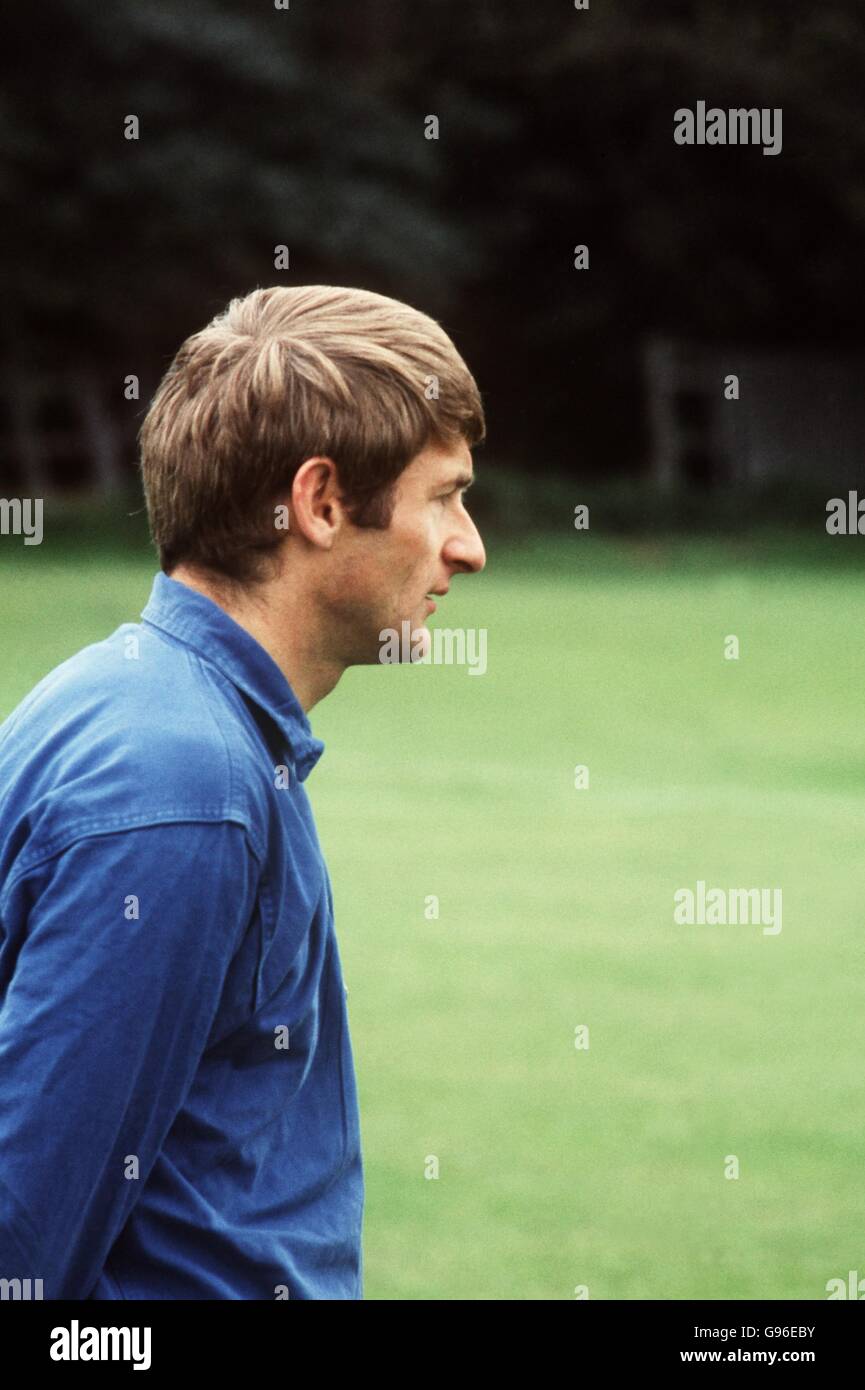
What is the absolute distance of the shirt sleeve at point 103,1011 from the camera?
1937 millimetres

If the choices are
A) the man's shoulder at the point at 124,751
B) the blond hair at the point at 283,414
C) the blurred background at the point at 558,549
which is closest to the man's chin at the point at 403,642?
the blond hair at the point at 283,414

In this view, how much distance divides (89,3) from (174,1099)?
110 feet

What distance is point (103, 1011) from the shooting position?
76.9 inches

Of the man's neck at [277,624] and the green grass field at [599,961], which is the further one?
the green grass field at [599,961]

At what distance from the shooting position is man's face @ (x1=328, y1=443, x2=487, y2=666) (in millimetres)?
2332

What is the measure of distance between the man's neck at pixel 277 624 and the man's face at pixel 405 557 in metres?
0.05

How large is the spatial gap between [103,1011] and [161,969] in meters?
0.07

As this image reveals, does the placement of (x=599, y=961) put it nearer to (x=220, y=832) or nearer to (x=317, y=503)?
(x=317, y=503)

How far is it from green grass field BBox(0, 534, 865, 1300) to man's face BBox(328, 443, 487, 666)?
9.90 ft

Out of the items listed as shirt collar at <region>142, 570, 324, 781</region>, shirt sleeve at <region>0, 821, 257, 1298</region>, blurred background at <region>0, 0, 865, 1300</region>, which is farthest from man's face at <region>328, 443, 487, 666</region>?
blurred background at <region>0, 0, 865, 1300</region>

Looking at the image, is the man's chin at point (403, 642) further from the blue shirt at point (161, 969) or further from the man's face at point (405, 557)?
the blue shirt at point (161, 969)

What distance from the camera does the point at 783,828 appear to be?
11.8m

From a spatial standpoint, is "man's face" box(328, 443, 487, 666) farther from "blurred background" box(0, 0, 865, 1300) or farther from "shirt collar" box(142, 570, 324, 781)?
"blurred background" box(0, 0, 865, 1300)
